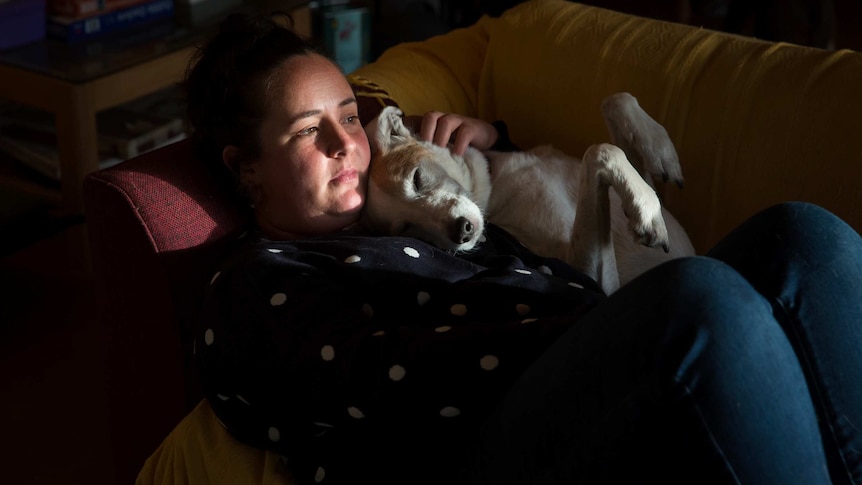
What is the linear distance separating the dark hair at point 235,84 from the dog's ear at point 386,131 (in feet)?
0.57

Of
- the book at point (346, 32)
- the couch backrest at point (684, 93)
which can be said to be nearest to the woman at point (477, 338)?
the couch backrest at point (684, 93)

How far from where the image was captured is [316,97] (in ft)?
4.98

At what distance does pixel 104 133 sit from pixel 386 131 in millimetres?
1790

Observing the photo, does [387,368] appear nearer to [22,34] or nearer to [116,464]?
[116,464]

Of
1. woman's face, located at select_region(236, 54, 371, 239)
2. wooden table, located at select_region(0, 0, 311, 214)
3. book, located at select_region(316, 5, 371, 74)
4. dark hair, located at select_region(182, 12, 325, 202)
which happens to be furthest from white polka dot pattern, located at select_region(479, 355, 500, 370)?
→ book, located at select_region(316, 5, 371, 74)

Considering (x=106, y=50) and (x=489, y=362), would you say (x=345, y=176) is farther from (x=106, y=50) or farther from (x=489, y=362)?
(x=106, y=50)

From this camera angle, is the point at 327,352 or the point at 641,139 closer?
the point at 327,352

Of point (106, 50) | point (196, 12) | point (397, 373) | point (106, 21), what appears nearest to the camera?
point (397, 373)

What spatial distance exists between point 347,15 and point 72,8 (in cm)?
128

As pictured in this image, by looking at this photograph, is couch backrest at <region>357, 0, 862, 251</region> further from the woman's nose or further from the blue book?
the blue book

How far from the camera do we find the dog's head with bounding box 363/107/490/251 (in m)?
1.56

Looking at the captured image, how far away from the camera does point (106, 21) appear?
307 cm

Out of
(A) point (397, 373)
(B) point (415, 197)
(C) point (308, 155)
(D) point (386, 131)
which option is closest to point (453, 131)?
(D) point (386, 131)

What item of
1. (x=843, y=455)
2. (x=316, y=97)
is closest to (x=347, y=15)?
(x=316, y=97)
